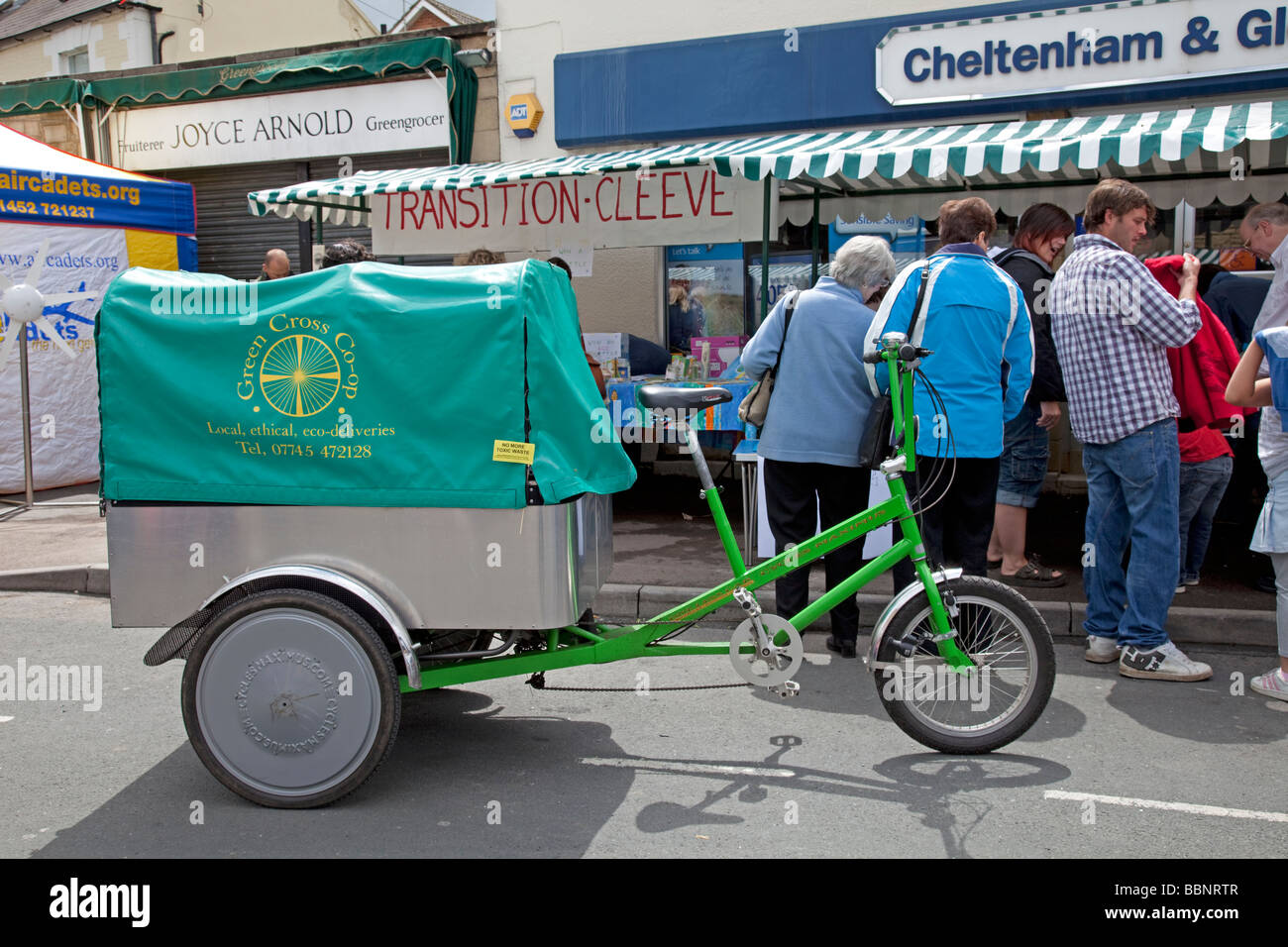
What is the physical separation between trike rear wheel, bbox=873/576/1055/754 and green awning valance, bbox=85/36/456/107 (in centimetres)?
867

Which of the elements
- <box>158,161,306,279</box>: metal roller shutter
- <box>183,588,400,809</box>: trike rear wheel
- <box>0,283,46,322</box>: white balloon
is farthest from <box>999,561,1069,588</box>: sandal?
<box>158,161,306,279</box>: metal roller shutter

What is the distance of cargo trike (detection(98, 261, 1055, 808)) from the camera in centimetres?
351

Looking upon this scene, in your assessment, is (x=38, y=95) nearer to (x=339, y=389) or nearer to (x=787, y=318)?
(x=787, y=318)

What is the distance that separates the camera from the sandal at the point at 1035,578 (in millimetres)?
6203

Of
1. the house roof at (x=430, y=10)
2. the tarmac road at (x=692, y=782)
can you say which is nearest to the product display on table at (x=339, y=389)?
the tarmac road at (x=692, y=782)

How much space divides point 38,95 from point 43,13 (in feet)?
25.0

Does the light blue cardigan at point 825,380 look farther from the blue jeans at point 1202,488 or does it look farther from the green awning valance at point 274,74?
the green awning valance at point 274,74

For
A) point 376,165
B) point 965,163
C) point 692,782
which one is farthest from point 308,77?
point 692,782

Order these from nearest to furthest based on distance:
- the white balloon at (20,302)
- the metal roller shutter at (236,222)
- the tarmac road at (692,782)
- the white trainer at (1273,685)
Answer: the tarmac road at (692,782), the white trainer at (1273,685), the white balloon at (20,302), the metal roller shutter at (236,222)

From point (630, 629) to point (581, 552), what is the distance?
0.32 meters

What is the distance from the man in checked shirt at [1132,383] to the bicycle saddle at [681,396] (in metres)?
1.94

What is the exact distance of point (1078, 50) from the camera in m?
8.67

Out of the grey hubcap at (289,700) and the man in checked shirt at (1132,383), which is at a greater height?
the man in checked shirt at (1132,383)
